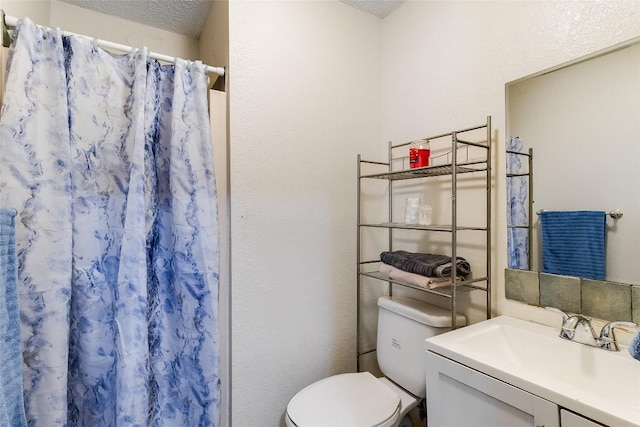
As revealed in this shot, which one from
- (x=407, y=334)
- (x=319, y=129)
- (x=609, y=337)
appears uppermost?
(x=319, y=129)

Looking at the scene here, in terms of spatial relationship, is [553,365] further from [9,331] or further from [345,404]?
[9,331]

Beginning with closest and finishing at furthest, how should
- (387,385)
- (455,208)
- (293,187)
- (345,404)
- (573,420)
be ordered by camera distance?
1. (573,420)
2. (455,208)
3. (345,404)
4. (387,385)
5. (293,187)

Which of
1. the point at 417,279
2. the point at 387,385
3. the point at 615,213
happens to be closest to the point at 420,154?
the point at 417,279

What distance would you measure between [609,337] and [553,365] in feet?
0.57

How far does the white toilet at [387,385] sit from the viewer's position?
116 centimetres

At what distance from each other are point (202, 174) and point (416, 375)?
1223 millimetres

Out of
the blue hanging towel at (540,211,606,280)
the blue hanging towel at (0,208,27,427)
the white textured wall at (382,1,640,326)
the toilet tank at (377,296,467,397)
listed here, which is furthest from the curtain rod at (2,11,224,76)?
the blue hanging towel at (540,211,606,280)

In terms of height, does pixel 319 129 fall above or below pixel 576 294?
above

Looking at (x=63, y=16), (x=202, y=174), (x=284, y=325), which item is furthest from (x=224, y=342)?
(x=63, y=16)

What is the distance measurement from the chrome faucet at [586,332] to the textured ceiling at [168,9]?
5.46 ft

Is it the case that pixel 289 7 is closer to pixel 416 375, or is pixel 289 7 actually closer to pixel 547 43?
pixel 547 43

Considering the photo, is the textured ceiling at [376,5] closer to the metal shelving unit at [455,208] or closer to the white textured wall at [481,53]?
the white textured wall at [481,53]

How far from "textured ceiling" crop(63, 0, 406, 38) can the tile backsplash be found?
152 centimetres

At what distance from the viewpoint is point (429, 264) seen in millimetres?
1228
